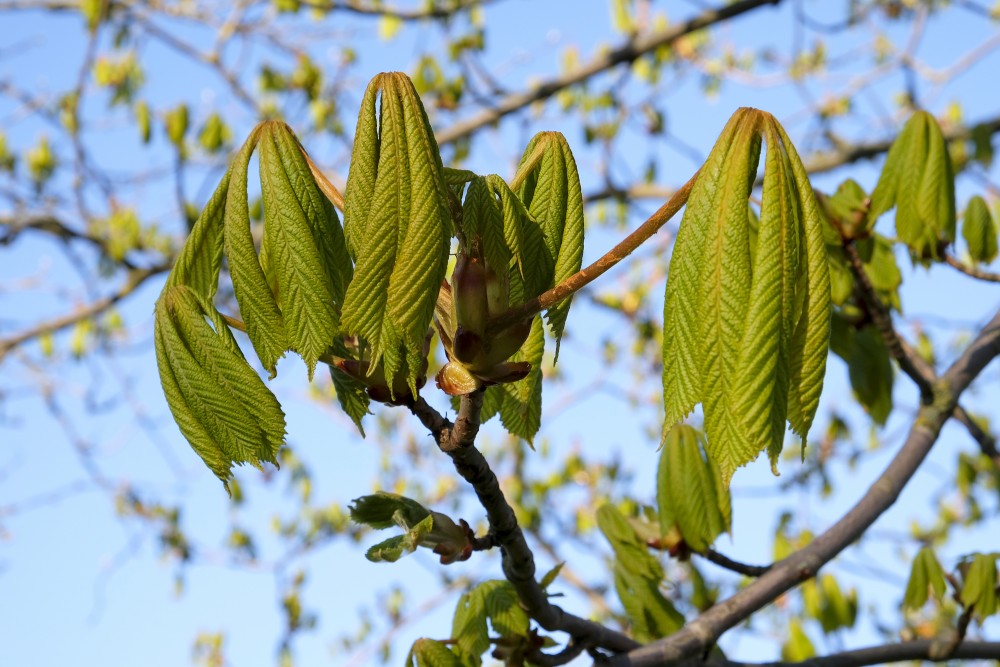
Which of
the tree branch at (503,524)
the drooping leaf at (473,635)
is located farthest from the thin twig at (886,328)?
the drooping leaf at (473,635)

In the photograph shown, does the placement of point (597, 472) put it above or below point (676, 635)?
above

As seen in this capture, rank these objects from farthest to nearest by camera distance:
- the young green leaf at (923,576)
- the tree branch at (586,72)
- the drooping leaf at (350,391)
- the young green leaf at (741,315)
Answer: the tree branch at (586,72), the young green leaf at (923,576), the drooping leaf at (350,391), the young green leaf at (741,315)

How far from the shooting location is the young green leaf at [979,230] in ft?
6.10

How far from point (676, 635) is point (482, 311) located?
23.0 inches

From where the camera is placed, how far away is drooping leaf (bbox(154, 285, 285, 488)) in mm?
842

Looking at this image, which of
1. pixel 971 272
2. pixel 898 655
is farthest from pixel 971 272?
pixel 898 655

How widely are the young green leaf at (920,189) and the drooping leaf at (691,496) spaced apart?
1.61 ft

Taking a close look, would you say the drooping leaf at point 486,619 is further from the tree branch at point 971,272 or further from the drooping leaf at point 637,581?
the tree branch at point 971,272

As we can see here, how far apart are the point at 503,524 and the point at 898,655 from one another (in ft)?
2.31

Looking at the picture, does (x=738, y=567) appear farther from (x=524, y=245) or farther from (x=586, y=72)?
(x=586, y=72)

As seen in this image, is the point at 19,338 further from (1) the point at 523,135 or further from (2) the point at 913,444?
(2) the point at 913,444

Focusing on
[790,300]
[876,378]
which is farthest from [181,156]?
[790,300]

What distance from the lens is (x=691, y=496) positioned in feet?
5.07

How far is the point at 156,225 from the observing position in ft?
12.6
